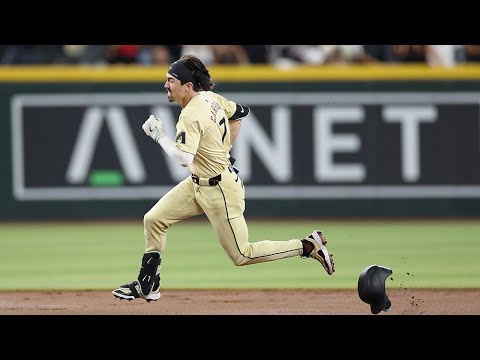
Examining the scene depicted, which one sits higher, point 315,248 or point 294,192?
point 315,248

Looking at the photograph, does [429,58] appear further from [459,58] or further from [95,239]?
[95,239]

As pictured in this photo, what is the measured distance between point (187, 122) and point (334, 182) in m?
8.43

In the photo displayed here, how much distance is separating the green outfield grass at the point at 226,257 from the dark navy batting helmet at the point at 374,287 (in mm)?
2363

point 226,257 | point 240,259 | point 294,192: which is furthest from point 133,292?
point 294,192

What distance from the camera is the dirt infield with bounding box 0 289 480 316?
8.83 meters

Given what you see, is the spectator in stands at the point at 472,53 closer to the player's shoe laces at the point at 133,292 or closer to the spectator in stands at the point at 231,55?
the spectator in stands at the point at 231,55

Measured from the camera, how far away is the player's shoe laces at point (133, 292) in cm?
863

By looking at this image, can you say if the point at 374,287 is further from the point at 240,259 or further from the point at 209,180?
the point at 209,180

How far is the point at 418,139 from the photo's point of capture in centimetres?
1648

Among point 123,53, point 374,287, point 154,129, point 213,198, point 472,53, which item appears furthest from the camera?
point 123,53

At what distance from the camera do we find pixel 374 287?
8.07m

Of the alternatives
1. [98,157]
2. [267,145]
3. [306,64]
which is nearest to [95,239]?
[98,157]

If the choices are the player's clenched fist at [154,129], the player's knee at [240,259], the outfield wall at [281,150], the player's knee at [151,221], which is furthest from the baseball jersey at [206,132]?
the outfield wall at [281,150]

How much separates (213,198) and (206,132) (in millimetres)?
577
